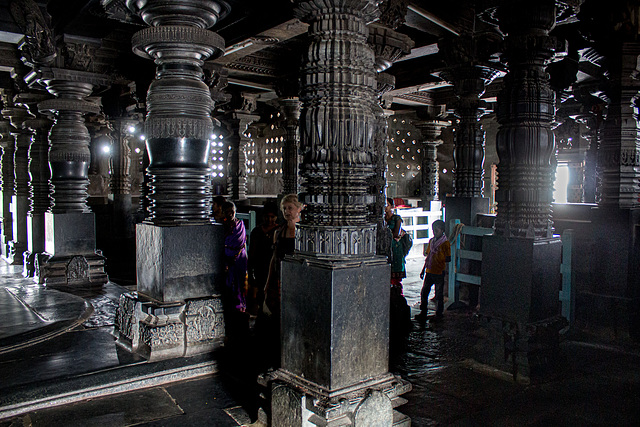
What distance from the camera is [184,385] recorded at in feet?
13.6

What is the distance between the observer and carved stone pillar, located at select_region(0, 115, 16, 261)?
1271cm

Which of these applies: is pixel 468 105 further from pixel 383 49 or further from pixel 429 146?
pixel 429 146

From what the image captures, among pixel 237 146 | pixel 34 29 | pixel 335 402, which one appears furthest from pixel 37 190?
pixel 335 402

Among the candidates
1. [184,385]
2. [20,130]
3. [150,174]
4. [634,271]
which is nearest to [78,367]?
[184,385]

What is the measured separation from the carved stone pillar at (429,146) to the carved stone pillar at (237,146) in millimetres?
5246

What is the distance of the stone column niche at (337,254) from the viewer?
2.99m

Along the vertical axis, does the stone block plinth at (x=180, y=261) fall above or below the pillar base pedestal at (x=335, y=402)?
above

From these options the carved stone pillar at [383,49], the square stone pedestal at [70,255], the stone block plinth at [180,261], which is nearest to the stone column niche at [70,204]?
the square stone pedestal at [70,255]

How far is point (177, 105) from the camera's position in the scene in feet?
15.4

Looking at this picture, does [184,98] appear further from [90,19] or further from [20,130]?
[20,130]

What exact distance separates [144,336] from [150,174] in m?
1.60

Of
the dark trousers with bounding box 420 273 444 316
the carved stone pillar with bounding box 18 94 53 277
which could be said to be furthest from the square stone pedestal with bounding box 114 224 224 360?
the carved stone pillar with bounding box 18 94 53 277

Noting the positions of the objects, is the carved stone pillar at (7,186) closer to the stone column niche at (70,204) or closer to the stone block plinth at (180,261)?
the stone column niche at (70,204)

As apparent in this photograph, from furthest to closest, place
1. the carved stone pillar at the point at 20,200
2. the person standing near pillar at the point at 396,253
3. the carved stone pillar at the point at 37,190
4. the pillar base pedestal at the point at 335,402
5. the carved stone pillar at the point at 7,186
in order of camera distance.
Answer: the carved stone pillar at the point at 7,186, the carved stone pillar at the point at 20,200, the carved stone pillar at the point at 37,190, the person standing near pillar at the point at 396,253, the pillar base pedestal at the point at 335,402
